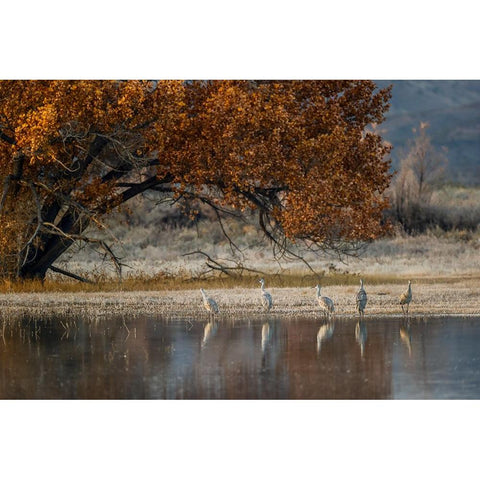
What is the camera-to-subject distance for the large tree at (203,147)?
1833 centimetres

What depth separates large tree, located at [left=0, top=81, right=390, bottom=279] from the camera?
18.3 meters

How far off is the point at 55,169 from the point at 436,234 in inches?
627

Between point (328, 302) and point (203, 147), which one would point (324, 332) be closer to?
point (328, 302)

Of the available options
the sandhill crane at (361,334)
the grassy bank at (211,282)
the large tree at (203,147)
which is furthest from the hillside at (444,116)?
the sandhill crane at (361,334)

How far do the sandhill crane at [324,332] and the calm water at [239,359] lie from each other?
15 millimetres

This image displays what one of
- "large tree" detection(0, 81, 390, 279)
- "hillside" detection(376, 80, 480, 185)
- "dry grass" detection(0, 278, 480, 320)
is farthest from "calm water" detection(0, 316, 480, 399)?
"hillside" detection(376, 80, 480, 185)

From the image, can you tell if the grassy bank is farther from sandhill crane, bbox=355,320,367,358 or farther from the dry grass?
sandhill crane, bbox=355,320,367,358

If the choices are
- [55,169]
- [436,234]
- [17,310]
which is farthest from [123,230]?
[17,310]

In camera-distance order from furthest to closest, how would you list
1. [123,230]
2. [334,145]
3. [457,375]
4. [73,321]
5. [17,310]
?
[123,230]
[334,145]
[17,310]
[73,321]
[457,375]

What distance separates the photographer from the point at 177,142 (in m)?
19.3

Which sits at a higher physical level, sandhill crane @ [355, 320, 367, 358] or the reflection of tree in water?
sandhill crane @ [355, 320, 367, 358]

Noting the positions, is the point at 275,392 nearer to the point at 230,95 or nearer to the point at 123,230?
the point at 230,95

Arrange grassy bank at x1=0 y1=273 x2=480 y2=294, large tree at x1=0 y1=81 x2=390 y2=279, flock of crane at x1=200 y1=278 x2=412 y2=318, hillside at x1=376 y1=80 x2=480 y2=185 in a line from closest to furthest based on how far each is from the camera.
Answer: flock of crane at x1=200 y1=278 x2=412 y2=318
large tree at x1=0 y1=81 x2=390 y2=279
grassy bank at x1=0 y1=273 x2=480 y2=294
hillside at x1=376 y1=80 x2=480 y2=185

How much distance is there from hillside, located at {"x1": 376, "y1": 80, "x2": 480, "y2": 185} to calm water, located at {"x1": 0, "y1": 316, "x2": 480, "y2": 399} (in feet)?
165
